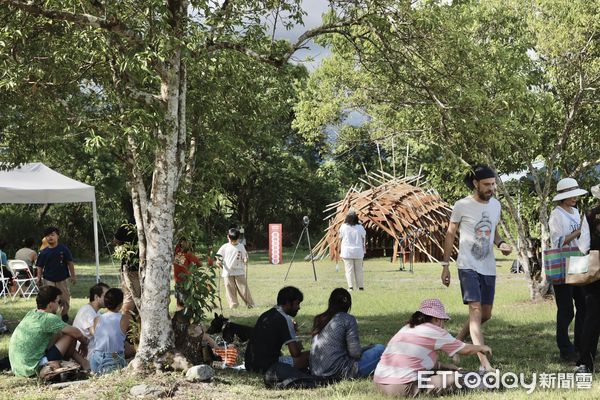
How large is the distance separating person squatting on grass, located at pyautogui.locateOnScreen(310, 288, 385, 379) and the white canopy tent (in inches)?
339

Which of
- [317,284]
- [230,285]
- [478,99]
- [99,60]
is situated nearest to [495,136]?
[478,99]

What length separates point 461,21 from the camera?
1013 cm

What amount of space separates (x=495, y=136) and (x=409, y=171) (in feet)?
108

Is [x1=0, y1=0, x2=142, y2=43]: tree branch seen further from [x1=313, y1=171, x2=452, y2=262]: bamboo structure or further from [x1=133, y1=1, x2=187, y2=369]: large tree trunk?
[x1=313, y1=171, x2=452, y2=262]: bamboo structure

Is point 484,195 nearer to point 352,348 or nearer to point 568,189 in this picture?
point 568,189

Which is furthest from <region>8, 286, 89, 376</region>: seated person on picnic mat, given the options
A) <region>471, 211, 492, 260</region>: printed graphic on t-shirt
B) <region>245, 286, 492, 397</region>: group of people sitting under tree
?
<region>471, 211, 492, 260</region>: printed graphic on t-shirt

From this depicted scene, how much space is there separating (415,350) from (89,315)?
4.18 meters

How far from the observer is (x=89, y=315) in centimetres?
836

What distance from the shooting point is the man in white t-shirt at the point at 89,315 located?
27.1 feet

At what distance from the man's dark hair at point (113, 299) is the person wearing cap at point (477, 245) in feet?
11.7

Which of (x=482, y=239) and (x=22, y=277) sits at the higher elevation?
(x=482, y=239)

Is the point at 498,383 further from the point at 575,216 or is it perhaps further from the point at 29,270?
the point at 29,270

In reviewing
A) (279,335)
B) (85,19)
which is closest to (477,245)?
(279,335)

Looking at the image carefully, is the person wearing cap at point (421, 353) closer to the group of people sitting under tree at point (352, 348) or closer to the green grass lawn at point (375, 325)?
the group of people sitting under tree at point (352, 348)
